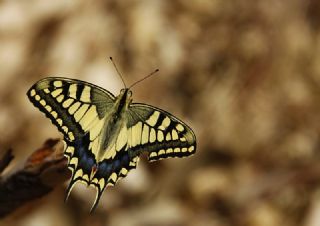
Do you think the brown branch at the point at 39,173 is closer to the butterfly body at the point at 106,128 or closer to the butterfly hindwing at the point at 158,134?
the butterfly body at the point at 106,128

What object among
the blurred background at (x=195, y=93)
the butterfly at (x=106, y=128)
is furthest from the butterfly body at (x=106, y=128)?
the blurred background at (x=195, y=93)

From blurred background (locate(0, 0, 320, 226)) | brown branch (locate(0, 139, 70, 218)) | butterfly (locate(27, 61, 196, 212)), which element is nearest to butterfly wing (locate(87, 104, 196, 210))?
butterfly (locate(27, 61, 196, 212))

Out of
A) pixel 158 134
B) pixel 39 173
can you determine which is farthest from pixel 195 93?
pixel 39 173

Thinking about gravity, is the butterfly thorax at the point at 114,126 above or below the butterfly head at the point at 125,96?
below

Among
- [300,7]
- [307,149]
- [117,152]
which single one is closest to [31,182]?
[117,152]

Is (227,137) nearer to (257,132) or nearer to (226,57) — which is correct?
(257,132)

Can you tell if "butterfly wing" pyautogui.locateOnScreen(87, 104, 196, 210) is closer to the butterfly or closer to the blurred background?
the butterfly
